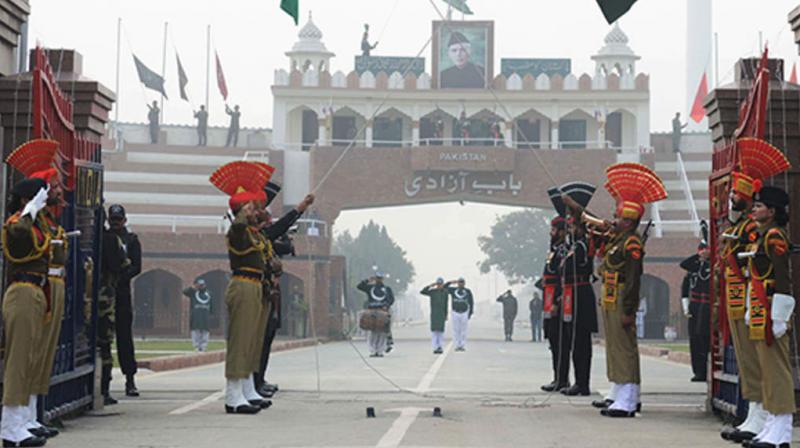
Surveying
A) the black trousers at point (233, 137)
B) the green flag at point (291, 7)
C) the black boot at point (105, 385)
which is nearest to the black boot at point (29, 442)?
the black boot at point (105, 385)

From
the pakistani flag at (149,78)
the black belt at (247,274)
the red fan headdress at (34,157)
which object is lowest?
the black belt at (247,274)

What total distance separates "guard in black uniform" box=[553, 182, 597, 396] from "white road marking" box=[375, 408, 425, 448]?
287 centimetres

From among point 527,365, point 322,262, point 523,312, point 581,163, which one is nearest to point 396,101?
point 581,163

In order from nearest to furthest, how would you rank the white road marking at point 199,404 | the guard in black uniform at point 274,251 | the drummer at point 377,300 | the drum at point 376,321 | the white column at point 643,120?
the white road marking at point 199,404, the guard in black uniform at point 274,251, the drummer at point 377,300, the drum at point 376,321, the white column at point 643,120

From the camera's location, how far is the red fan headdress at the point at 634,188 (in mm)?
14336

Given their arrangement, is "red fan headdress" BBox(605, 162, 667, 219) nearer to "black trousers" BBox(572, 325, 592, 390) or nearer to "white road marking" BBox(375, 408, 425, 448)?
"black trousers" BBox(572, 325, 592, 390)

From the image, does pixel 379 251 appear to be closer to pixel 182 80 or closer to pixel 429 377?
pixel 182 80

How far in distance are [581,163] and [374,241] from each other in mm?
68887

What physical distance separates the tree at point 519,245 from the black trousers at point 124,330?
107 metres

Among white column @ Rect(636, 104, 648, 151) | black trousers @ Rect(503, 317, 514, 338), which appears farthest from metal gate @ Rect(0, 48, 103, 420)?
white column @ Rect(636, 104, 648, 151)

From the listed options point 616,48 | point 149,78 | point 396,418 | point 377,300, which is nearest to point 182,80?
point 149,78

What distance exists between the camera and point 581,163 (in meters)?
64.6

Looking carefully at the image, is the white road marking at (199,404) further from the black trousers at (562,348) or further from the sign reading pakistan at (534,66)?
the sign reading pakistan at (534,66)

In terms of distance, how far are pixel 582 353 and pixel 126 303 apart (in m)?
5.14
